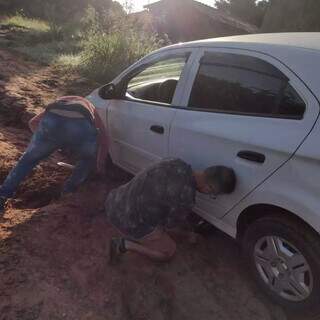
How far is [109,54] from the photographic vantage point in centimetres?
1099

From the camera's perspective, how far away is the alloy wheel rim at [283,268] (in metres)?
3.15

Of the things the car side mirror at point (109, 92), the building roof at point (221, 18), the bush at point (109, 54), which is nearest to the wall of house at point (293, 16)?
the bush at point (109, 54)

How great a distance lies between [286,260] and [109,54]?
8.68m

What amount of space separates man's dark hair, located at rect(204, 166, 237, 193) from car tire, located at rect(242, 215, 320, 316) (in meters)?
0.37

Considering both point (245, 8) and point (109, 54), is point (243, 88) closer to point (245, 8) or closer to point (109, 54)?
point (109, 54)


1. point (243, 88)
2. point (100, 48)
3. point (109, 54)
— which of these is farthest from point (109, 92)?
point (100, 48)

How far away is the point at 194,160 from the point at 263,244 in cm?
88

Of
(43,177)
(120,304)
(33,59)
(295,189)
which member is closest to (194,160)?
(295,189)

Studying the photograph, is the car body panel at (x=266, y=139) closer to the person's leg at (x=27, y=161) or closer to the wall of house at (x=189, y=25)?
the person's leg at (x=27, y=161)

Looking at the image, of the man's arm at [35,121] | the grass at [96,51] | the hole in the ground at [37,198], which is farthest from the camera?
the grass at [96,51]

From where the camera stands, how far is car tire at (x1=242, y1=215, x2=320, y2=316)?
306cm

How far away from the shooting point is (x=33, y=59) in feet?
39.9

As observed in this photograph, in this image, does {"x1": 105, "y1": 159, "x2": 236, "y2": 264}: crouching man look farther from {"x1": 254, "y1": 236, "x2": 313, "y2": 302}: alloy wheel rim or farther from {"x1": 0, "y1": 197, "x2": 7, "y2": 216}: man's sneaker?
{"x1": 0, "y1": 197, "x2": 7, "y2": 216}: man's sneaker

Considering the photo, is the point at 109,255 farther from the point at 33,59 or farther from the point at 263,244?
the point at 33,59
